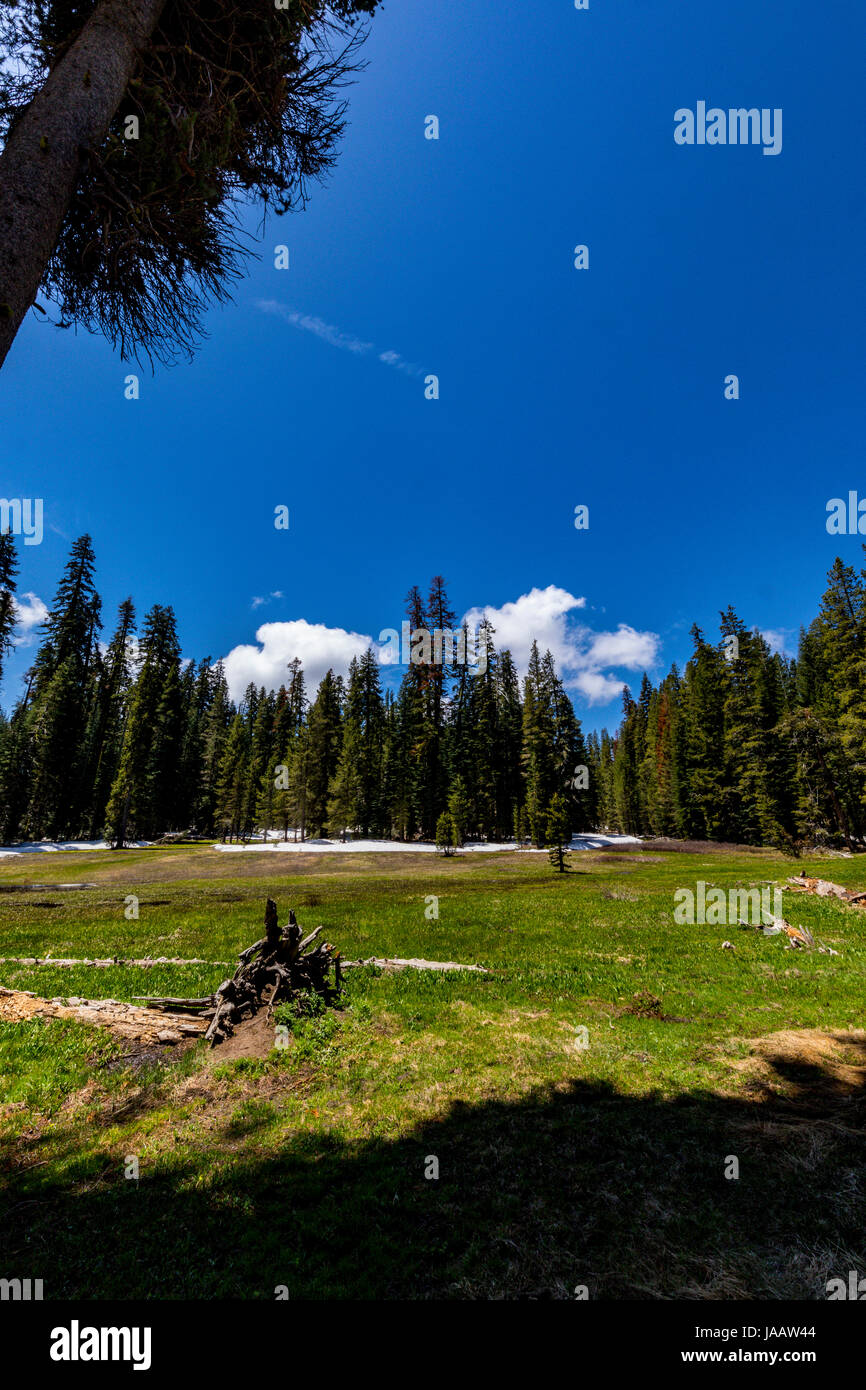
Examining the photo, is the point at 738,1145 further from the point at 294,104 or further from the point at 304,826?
the point at 304,826

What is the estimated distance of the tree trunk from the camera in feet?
12.7

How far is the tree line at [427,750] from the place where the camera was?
49.1 m

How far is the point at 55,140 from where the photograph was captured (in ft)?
14.1

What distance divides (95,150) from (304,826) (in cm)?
6950

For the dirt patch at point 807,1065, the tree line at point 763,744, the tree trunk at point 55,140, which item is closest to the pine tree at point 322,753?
the tree line at point 763,744

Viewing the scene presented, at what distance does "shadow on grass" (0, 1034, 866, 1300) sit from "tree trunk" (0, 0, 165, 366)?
303 inches

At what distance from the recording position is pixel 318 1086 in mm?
7793

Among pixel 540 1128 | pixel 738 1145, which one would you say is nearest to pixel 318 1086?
pixel 540 1128

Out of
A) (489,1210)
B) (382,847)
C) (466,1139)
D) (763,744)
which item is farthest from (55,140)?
(763,744)

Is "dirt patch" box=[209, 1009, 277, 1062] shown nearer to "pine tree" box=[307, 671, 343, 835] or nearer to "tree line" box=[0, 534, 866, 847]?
"tree line" box=[0, 534, 866, 847]

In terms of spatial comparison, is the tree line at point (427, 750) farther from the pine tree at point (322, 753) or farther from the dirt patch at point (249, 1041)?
the dirt patch at point (249, 1041)

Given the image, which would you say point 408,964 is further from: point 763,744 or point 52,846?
point 52,846

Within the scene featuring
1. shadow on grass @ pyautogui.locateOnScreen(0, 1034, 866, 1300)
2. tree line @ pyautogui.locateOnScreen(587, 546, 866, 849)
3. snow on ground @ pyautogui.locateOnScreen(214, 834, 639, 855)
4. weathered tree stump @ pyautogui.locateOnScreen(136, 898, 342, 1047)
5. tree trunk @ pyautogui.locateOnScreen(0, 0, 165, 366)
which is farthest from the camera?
snow on ground @ pyautogui.locateOnScreen(214, 834, 639, 855)

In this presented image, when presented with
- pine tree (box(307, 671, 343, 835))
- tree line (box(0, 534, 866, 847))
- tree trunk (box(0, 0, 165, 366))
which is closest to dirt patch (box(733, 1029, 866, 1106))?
tree trunk (box(0, 0, 165, 366))
